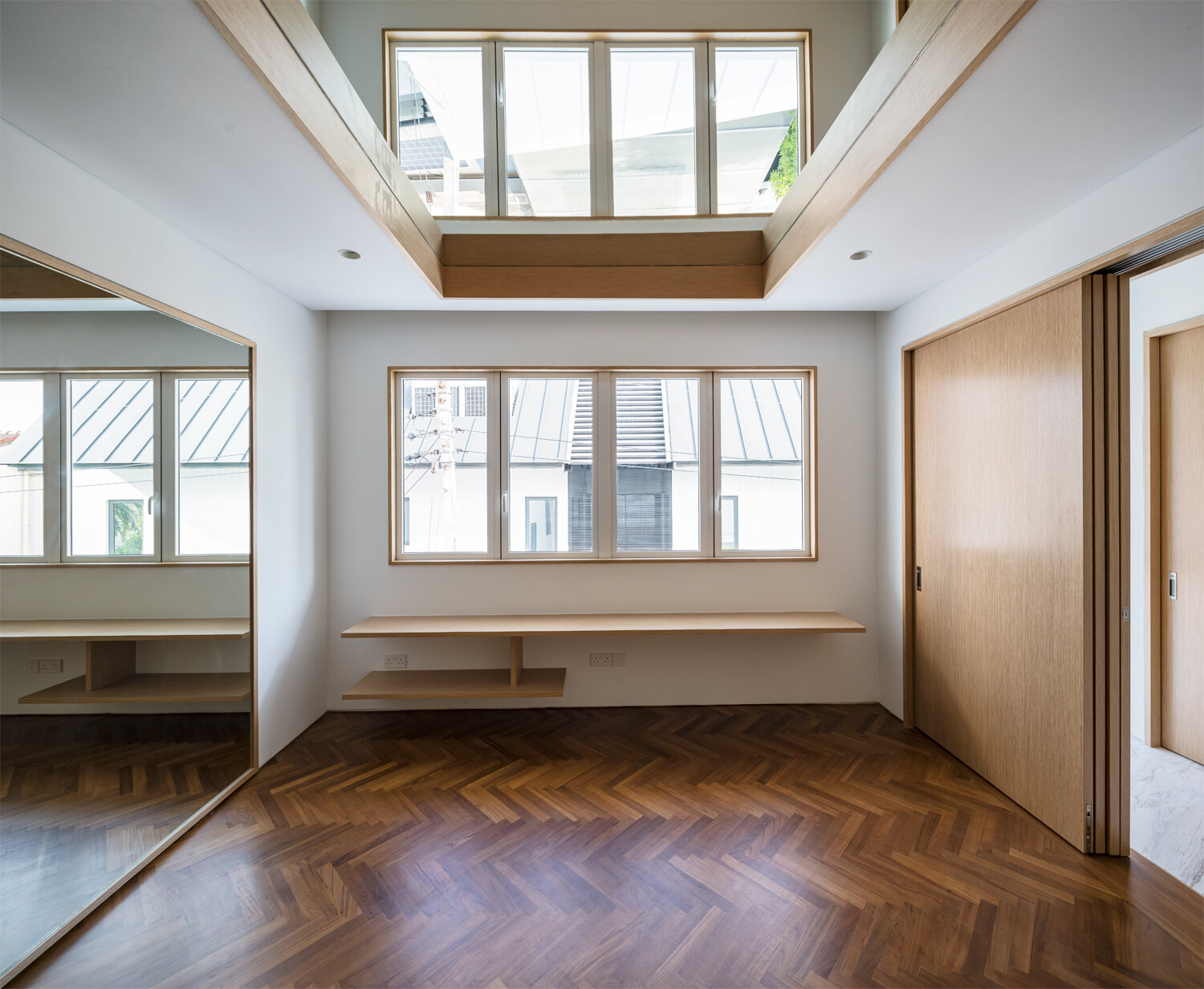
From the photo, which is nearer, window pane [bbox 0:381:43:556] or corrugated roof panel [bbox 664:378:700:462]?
window pane [bbox 0:381:43:556]

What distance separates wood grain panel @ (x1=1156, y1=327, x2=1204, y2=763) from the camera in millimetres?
2963

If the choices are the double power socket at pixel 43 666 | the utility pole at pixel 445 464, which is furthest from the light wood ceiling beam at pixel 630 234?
the double power socket at pixel 43 666

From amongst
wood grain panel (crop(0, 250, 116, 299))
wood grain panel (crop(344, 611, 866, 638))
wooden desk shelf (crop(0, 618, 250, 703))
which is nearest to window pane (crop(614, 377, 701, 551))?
wood grain panel (crop(344, 611, 866, 638))

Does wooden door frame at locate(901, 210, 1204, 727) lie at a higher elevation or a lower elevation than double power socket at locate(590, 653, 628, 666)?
higher

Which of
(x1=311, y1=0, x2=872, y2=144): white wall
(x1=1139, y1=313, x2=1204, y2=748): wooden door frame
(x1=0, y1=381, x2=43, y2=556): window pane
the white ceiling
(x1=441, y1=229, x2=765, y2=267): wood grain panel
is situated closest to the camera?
the white ceiling

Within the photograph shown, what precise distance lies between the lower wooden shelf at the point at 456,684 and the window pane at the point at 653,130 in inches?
119

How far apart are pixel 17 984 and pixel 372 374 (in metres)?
3.16

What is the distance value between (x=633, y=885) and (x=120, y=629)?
2163 millimetres

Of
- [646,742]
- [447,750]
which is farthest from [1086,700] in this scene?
[447,750]

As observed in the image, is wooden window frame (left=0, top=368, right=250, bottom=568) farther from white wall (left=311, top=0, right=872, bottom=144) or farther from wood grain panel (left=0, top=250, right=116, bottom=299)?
white wall (left=311, top=0, right=872, bottom=144)

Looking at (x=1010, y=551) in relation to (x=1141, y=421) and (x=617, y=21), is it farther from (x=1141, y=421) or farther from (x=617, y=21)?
(x=617, y=21)

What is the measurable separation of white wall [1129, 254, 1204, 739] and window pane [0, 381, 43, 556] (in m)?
4.65

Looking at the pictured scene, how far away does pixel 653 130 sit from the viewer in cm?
373

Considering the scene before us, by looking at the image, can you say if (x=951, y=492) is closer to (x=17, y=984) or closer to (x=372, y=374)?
(x=372, y=374)
